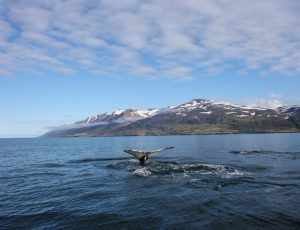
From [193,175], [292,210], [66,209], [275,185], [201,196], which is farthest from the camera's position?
[193,175]

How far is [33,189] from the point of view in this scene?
4166cm

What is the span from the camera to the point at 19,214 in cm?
2959

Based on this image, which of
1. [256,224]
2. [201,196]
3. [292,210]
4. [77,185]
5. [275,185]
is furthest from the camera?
[77,185]

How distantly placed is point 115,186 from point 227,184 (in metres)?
13.6

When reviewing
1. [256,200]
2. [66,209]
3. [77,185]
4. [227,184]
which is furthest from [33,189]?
[256,200]

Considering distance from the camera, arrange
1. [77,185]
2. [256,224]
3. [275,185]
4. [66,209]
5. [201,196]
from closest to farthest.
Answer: [256,224], [66,209], [201,196], [275,185], [77,185]

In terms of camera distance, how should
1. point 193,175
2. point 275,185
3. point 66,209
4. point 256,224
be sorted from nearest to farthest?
point 256,224 < point 66,209 < point 275,185 < point 193,175

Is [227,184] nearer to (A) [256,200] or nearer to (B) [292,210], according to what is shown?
(A) [256,200]

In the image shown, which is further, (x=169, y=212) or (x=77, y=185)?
(x=77, y=185)

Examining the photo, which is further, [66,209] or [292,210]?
[66,209]

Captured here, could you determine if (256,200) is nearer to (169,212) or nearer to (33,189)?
(169,212)

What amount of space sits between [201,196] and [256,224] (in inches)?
380

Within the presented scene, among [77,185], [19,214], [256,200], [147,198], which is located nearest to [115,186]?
[77,185]

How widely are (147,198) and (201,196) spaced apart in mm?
5490
